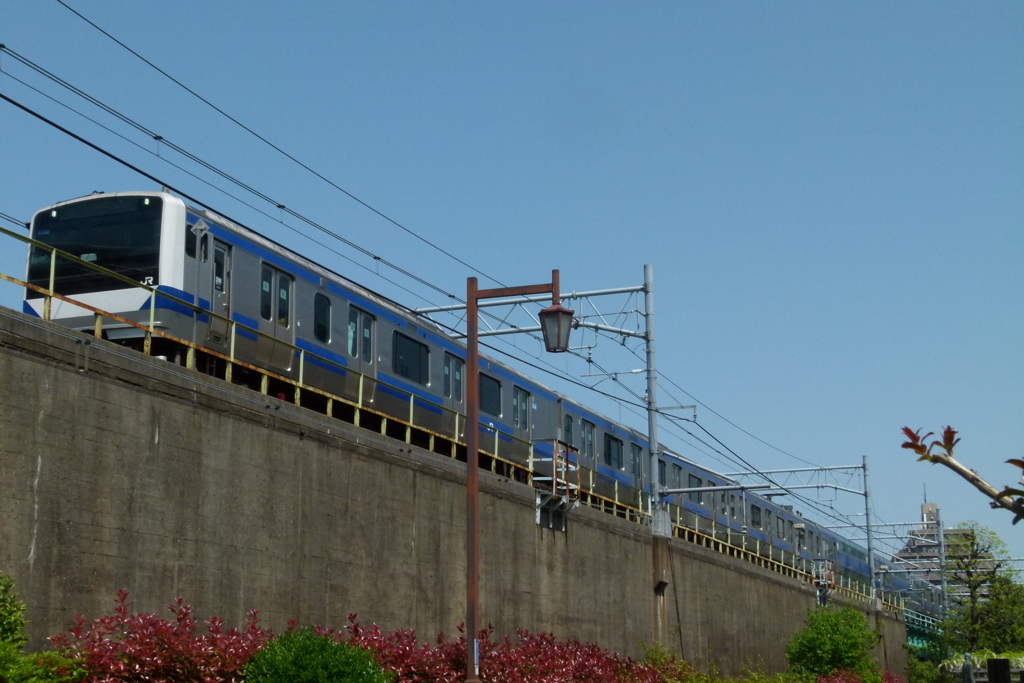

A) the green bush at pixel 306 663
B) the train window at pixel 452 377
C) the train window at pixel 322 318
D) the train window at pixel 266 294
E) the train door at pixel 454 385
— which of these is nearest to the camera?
the green bush at pixel 306 663

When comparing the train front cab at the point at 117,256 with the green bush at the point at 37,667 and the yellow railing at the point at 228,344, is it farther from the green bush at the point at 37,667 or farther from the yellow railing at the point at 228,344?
the green bush at the point at 37,667

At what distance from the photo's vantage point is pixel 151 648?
13.8 m

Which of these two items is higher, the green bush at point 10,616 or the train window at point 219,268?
the train window at point 219,268

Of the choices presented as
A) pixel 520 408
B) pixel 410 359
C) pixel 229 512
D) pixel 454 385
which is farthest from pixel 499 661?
pixel 520 408

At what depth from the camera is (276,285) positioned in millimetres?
23000

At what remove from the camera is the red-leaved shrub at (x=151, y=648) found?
13.3 metres

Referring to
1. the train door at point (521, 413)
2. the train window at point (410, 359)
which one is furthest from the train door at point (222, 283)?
the train door at point (521, 413)

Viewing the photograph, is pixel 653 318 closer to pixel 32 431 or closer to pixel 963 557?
pixel 32 431

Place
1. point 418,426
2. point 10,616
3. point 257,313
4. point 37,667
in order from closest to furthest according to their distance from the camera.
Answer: point 37,667 < point 10,616 < point 257,313 < point 418,426

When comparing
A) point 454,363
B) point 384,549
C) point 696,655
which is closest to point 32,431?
point 384,549

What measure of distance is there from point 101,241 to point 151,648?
879cm

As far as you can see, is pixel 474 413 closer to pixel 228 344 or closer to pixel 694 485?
pixel 228 344

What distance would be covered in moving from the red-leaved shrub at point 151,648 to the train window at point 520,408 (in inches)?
735

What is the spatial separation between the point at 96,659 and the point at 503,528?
13509 millimetres
